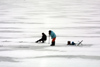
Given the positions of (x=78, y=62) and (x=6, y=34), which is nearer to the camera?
(x=78, y=62)

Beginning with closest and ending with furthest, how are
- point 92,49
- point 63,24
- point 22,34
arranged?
point 92,49
point 22,34
point 63,24

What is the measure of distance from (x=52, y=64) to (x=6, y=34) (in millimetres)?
5480

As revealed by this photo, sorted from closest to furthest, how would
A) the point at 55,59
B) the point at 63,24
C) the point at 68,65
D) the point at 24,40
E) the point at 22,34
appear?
the point at 68,65 < the point at 55,59 < the point at 24,40 < the point at 22,34 < the point at 63,24

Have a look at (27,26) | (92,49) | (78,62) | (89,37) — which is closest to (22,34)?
(27,26)

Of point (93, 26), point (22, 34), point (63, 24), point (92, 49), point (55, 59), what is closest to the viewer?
point (55, 59)

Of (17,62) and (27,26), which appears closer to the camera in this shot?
(17,62)

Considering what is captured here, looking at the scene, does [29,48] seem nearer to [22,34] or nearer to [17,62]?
[17,62]

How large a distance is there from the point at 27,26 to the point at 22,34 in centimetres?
243

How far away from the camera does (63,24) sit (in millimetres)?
14867

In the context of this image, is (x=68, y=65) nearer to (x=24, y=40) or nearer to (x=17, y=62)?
(x=17, y=62)

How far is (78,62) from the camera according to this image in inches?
285

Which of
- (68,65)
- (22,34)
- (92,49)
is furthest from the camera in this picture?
(22,34)

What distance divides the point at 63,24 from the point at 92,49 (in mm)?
6225

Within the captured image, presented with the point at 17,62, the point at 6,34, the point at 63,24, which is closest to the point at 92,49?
the point at 17,62
